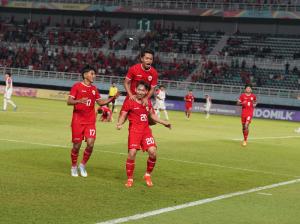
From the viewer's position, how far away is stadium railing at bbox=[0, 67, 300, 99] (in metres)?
55.3

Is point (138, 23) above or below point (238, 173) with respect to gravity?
above

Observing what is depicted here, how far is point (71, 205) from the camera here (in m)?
9.72

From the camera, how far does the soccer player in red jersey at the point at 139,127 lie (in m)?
12.1

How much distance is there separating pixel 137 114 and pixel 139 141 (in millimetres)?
540

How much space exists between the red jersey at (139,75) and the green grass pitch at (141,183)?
196cm

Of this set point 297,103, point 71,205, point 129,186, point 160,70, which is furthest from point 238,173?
point 160,70

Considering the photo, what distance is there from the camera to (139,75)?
13211mm

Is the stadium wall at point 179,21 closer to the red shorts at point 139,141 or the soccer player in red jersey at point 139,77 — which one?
the soccer player in red jersey at point 139,77

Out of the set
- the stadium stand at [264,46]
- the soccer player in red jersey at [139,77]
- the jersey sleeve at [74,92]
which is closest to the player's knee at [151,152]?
the soccer player in red jersey at [139,77]

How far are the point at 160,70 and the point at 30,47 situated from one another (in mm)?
17673

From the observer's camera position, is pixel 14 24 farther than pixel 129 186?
Yes

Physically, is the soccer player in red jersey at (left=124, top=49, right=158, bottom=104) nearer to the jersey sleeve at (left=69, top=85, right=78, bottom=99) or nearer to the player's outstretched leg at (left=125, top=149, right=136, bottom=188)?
the jersey sleeve at (left=69, top=85, right=78, bottom=99)

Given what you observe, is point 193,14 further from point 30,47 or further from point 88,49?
point 30,47

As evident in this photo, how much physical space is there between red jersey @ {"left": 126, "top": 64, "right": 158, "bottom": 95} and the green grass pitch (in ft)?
6.42
